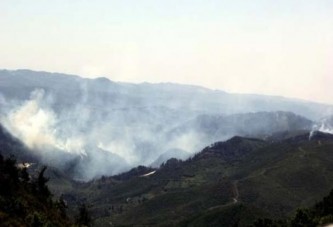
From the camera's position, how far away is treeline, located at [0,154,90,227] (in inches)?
4313

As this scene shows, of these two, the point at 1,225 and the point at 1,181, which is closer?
the point at 1,225

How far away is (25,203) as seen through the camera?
427 ft

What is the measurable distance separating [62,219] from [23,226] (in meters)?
44.6

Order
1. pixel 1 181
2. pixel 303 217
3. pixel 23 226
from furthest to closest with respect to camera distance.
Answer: pixel 303 217, pixel 1 181, pixel 23 226

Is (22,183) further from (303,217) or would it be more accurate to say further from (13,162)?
(303,217)

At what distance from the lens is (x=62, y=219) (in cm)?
14962

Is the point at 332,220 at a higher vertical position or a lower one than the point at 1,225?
lower

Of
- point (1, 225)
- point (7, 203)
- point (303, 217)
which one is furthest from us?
point (303, 217)

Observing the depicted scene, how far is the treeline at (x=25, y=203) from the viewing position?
109562 millimetres

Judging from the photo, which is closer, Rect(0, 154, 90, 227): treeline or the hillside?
the hillside

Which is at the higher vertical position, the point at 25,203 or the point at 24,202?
the point at 24,202

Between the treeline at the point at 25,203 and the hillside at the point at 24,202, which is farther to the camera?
the treeline at the point at 25,203

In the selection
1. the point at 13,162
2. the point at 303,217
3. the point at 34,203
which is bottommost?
the point at 303,217

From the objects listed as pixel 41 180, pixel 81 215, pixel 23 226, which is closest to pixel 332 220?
pixel 81 215
